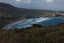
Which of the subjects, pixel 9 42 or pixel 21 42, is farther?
pixel 21 42

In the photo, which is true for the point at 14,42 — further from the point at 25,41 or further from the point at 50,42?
the point at 50,42

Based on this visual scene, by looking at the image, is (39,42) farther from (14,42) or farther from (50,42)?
(14,42)

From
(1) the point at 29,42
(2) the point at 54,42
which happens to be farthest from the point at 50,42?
(1) the point at 29,42

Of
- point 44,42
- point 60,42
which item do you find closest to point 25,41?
point 44,42

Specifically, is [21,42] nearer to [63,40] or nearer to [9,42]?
[9,42]

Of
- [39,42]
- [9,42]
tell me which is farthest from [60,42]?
[9,42]

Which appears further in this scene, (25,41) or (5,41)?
(25,41)

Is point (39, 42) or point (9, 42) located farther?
point (39, 42)
